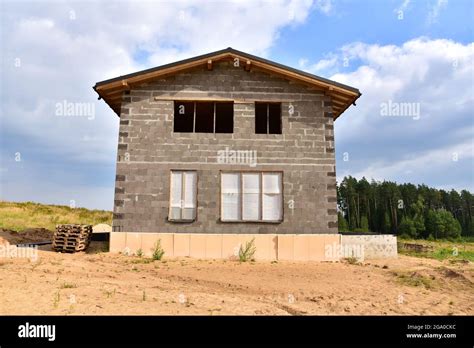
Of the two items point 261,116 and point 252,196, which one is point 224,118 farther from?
point 252,196

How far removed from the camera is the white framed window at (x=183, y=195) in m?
15.9

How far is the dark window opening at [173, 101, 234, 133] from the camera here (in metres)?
17.5

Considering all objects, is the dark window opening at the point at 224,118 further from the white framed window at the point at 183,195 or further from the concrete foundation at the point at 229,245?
the concrete foundation at the point at 229,245

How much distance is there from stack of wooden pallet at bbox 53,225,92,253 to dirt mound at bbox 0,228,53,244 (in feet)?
13.1

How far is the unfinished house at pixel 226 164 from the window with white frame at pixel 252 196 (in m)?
0.04

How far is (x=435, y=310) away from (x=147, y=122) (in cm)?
1275

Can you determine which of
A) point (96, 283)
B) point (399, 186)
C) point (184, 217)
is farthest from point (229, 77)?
point (399, 186)

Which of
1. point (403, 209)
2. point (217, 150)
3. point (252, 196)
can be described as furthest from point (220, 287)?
point (403, 209)

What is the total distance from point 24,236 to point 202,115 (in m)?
12.0

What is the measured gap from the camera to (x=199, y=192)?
16047mm

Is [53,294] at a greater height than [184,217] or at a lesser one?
lesser

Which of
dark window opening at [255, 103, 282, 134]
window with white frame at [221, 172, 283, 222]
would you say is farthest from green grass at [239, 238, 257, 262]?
dark window opening at [255, 103, 282, 134]
